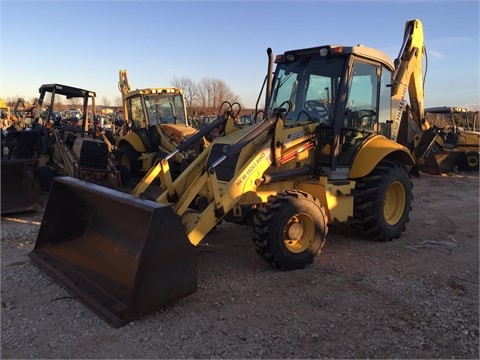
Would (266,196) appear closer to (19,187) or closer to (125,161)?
(19,187)

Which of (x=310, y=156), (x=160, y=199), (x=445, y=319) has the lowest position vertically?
(x=445, y=319)

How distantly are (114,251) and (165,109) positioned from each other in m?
7.84

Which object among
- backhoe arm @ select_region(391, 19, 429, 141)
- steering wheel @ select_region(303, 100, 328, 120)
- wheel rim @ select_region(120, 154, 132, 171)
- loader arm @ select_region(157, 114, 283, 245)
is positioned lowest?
wheel rim @ select_region(120, 154, 132, 171)

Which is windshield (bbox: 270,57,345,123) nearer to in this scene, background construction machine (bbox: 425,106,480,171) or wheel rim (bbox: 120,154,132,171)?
wheel rim (bbox: 120,154,132,171)

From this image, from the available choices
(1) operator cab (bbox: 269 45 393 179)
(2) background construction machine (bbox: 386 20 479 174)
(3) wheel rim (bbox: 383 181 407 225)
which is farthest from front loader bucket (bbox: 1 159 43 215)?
(2) background construction machine (bbox: 386 20 479 174)

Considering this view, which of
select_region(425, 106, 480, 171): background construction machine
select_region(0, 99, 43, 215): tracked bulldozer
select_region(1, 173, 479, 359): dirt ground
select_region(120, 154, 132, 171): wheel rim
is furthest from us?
select_region(425, 106, 480, 171): background construction machine

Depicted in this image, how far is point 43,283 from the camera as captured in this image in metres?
4.43

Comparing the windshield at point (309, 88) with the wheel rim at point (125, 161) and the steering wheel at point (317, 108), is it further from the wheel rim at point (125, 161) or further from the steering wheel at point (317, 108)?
the wheel rim at point (125, 161)

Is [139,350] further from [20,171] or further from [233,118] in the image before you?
[20,171]

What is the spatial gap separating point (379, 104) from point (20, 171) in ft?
20.7

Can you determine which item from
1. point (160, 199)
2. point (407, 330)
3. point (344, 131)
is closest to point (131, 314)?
point (160, 199)

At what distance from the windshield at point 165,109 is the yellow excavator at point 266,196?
19.9ft

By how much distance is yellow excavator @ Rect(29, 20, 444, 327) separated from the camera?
3762mm

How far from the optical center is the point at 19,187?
7.76 m
